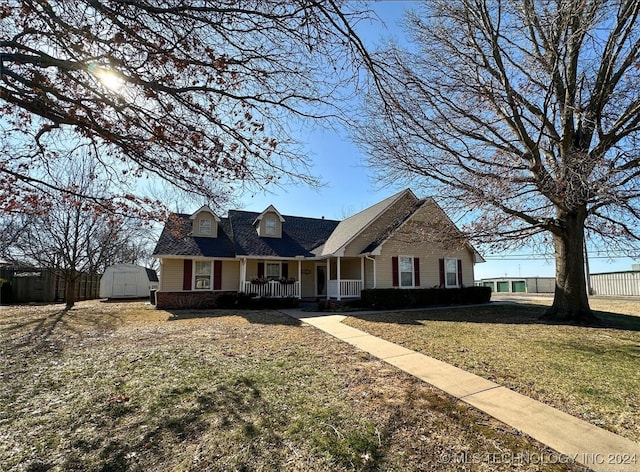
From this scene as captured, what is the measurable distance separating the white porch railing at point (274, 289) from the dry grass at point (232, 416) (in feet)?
32.4

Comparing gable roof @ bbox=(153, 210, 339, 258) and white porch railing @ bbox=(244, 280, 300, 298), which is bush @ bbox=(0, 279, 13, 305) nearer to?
gable roof @ bbox=(153, 210, 339, 258)

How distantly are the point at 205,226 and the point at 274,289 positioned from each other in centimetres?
552

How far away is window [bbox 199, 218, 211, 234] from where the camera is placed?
18.3 m

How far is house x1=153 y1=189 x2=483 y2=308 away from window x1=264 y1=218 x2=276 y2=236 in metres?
0.06

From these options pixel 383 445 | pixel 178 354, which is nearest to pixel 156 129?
pixel 178 354

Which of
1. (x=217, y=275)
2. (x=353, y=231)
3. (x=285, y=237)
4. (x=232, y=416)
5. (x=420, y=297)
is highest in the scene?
(x=353, y=231)

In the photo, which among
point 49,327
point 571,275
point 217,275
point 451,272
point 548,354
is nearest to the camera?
point 548,354

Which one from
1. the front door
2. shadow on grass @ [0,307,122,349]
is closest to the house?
the front door

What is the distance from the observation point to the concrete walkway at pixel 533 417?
2965mm

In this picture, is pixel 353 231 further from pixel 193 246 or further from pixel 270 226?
pixel 193 246

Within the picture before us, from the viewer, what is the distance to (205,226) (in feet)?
60.3

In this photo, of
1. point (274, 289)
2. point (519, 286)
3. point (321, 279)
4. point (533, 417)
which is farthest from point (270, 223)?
point (519, 286)

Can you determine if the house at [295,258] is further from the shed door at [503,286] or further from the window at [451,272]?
the shed door at [503,286]

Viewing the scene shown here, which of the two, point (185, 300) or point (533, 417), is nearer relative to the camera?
point (533, 417)
